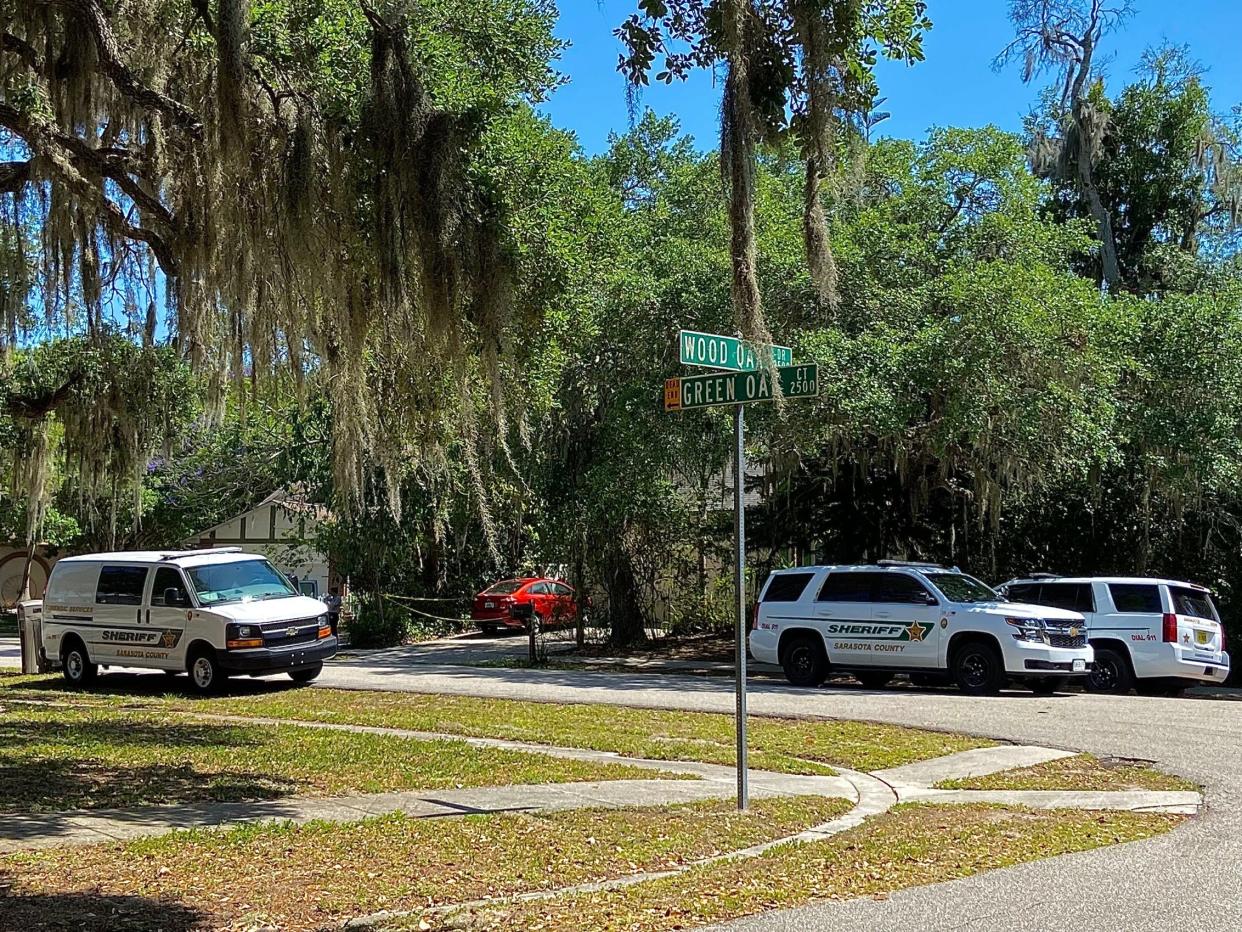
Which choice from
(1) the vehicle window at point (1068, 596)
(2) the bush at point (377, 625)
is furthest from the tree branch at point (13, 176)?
(2) the bush at point (377, 625)

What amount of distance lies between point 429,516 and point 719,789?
2155cm

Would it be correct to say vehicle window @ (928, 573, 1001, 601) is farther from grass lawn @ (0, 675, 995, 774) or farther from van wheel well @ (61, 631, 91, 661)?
van wheel well @ (61, 631, 91, 661)

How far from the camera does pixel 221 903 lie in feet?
18.8

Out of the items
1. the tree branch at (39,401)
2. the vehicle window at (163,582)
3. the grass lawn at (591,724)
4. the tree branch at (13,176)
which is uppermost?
the tree branch at (13,176)

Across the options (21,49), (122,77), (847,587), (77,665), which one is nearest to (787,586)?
(847,587)

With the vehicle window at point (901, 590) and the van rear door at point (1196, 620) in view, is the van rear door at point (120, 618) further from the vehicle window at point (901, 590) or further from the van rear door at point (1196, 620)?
the van rear door at point (1196, 620)

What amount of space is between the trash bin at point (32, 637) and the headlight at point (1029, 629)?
1530cm

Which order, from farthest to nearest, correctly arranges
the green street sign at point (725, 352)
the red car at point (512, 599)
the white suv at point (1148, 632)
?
1. the red car at point (512, 599)
2. the white suv at point (1148, 632)
3. the green street sign at point (725, 352)

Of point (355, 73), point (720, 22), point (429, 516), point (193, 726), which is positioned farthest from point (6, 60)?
point (429, 516)

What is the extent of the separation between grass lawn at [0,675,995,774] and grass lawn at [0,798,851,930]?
302 cm

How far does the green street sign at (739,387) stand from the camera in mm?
8055

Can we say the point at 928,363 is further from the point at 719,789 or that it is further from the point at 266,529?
the point at 266,529

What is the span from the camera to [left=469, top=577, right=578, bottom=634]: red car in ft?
98.9

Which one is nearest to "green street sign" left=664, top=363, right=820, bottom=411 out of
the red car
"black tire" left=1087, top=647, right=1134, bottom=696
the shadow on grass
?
the shadow on grass
